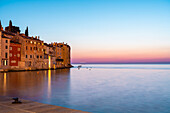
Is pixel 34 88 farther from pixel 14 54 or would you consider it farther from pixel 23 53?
pixel 23 53

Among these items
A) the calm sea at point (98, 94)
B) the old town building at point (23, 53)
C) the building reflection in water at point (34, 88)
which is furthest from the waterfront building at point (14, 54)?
the calm sea at point (98, 94)

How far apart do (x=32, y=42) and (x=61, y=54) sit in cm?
3675

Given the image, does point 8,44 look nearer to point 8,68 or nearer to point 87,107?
point 8,68

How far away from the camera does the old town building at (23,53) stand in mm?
62688

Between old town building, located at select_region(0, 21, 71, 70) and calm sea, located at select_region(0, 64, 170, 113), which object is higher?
old town building, located at select_region(0, 21, 71, 70)

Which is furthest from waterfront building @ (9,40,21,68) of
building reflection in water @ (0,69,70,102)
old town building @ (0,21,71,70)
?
building reflection in water @ (0,69,70,102)

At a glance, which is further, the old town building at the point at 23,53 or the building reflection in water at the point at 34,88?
the old town building at the point at 23,53

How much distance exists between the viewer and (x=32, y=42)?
77.6 meters

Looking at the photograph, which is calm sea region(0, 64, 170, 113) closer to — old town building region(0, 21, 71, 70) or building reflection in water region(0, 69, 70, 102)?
building reflection in water region(0, 69, 70, 102)

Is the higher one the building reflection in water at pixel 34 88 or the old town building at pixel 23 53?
the old town building at pixel 23 53

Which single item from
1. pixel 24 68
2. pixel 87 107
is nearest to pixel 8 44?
pixel 24 68

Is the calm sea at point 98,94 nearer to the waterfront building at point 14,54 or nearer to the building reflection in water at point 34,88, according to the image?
the building reflection in water at point 34,88

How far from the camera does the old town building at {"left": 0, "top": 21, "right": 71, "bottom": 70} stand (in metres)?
62.7

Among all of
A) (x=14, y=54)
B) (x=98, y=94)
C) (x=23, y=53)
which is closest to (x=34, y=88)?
(x=98, y=94)
